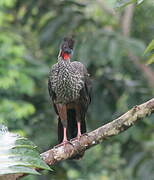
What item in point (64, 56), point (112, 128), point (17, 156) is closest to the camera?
point (17, 156)

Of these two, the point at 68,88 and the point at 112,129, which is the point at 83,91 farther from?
the point at 112,129

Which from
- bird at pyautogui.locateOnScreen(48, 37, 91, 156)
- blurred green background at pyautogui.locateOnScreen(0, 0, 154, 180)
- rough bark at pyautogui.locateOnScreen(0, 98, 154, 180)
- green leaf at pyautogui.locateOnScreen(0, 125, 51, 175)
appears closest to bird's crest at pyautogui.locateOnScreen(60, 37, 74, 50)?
bird at pyautogui.locateOnScreen(48, 37, 91, 156)

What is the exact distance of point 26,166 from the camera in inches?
78.0

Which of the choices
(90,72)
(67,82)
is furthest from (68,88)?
(90,72)

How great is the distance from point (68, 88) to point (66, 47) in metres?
0.36

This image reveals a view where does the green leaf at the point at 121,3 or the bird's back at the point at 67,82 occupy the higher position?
the bird's back at the point at 67,82

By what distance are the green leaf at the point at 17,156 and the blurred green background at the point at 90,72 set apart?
16.6 ft

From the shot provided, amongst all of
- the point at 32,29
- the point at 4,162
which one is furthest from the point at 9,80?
the point at 4,162

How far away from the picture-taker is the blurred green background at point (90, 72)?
25.8 ft

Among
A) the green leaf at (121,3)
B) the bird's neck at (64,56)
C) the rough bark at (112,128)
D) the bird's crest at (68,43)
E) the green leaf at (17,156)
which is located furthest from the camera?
the bird's neck at (64,56)

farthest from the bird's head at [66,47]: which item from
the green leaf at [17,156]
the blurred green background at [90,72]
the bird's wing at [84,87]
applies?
the green leaf at [17,156]

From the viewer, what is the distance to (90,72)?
8273mm

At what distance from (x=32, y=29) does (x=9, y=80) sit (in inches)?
65.4

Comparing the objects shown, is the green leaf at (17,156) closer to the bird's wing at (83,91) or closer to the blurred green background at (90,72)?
the bird's wing at (83,91)
